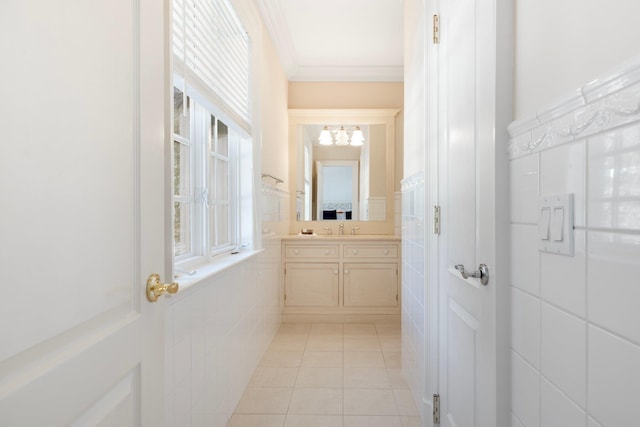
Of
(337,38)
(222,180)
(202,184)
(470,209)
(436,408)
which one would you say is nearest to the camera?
(470,209)

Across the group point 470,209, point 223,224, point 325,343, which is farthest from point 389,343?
point 470,209

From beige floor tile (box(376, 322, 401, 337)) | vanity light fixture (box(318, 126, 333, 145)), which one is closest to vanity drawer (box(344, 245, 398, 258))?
beige floor tile (box(376, 322, 401, 337))

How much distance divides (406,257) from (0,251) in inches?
92.1

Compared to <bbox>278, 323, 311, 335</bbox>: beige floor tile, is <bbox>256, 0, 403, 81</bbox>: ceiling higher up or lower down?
higher up

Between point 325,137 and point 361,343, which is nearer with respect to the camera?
point 361,343

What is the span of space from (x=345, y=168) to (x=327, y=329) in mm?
1837

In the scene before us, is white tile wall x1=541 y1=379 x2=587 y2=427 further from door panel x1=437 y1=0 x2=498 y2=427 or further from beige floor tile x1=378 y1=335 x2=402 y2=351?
beige floor tile x1=378 y1=335 x2=402 y2=351

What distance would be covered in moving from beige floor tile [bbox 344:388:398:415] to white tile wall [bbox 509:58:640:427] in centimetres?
149

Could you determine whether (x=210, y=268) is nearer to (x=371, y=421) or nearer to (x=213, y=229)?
(x=213, y=229)

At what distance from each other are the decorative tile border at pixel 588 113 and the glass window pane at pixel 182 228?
1545 mm

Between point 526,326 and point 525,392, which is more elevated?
point 526,326

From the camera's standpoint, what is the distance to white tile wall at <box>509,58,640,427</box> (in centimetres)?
55

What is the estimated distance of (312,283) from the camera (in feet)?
13.2

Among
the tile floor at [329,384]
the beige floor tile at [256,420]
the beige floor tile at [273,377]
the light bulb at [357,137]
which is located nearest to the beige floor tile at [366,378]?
the tile floor at [329,384]
